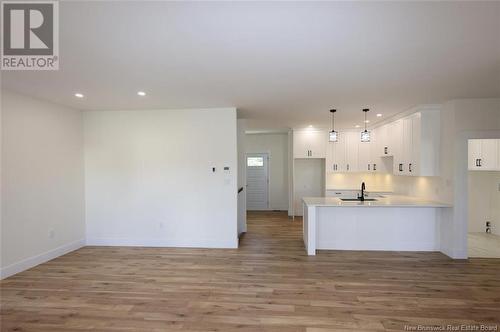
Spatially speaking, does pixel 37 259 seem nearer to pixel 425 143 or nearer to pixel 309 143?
pixel 309 143

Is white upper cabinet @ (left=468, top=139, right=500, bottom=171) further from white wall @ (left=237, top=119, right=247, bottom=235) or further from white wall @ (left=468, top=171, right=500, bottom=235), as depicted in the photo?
white wall @ (left=237, top=119, right=247, bottom=235)

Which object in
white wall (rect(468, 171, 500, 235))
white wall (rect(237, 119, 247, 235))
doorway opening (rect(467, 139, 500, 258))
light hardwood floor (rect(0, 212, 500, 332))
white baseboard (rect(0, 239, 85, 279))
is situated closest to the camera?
light hardwood floor (rect(0, 212, 500, 332))

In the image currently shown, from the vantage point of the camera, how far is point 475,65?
2.79 metres

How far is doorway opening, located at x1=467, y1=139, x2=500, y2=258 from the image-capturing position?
5.04m

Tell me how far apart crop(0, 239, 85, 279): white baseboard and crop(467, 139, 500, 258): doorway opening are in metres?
7.58

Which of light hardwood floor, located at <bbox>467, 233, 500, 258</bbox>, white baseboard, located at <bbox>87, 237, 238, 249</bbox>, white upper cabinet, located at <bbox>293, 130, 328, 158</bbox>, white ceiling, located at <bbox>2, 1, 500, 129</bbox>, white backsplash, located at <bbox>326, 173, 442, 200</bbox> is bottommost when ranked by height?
light hardwood floor, located at <bbox>467, 233, 500, 258</bbox>

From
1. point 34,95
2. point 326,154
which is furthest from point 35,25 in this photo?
point 326,154

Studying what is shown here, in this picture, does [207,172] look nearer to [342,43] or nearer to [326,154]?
[342,43]

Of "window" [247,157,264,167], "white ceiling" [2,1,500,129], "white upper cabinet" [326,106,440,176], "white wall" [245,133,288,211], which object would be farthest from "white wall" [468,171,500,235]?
"window" [247,157,264,167]

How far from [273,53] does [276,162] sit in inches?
255

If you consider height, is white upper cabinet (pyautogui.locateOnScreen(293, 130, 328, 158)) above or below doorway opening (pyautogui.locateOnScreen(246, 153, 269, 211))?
above

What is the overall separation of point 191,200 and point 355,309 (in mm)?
3319

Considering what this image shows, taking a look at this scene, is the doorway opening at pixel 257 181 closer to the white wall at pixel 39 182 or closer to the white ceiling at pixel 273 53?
the white ceiling at pixel 273 53

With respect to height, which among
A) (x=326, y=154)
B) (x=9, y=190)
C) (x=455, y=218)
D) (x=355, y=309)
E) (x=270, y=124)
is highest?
(x=270, y=124)
